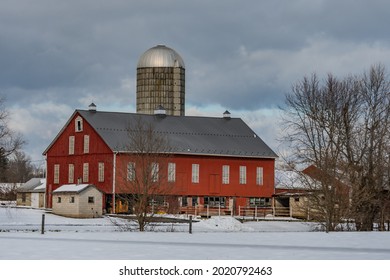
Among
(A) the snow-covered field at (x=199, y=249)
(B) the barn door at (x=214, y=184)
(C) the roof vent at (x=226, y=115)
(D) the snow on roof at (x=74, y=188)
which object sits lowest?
(A) the snow-covered field at (x=199, y=249)

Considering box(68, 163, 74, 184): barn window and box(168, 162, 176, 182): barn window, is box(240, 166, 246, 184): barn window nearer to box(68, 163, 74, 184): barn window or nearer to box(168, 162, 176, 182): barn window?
box(168, 162, 176, 182): barn window

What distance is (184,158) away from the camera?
72750 millimetres

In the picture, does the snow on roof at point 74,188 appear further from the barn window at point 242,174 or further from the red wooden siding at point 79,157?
the barn window at point 242,174

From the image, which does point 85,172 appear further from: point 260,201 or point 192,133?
point 260,201

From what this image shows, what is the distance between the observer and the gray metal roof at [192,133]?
7275 centimetres

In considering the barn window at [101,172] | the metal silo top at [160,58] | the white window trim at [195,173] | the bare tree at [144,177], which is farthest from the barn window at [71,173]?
the bare tree at [144,177]

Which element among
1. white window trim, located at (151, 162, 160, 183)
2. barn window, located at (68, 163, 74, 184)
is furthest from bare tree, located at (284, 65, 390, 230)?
barn window, located at (68, 163, 74, 184)

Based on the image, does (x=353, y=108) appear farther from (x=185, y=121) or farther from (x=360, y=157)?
(x=185, y=121)

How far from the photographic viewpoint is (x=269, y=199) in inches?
2992

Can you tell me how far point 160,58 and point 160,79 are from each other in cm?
231

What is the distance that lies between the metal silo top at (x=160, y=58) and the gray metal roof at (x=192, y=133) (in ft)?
53.2
